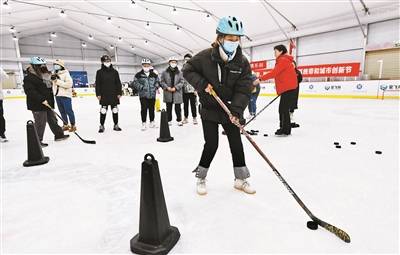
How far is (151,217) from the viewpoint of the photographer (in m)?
1.37

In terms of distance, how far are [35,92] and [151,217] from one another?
3.26 meters

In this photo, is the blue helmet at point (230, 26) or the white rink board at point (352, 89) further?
the white rink board at point (352, 89)

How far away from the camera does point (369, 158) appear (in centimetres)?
290

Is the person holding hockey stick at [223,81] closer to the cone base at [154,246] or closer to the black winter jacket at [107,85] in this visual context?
the cone base at [154,246]

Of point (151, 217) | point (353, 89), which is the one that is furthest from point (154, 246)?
point (353, 89)

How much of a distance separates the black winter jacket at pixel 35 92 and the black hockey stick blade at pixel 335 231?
3.85m

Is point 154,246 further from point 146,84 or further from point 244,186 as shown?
point 146,84

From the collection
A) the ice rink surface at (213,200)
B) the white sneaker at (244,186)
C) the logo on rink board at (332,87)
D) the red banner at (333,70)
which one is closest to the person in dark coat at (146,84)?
the ice rink surface at (213,200)

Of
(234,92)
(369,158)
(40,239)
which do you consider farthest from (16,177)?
(369,158)

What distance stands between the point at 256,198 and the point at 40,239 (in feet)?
4.87

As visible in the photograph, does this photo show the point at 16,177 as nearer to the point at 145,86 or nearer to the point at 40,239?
the point at 40,239

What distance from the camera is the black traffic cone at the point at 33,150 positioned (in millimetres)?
2861

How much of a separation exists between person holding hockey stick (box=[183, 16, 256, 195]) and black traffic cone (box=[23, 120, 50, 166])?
2017 mm

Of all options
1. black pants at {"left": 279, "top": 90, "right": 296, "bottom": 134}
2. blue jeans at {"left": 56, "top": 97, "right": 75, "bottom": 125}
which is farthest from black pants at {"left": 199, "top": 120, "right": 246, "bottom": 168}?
blue jeans at {"left": 56, "top": 97, "right": 75, "bottom": 125}
